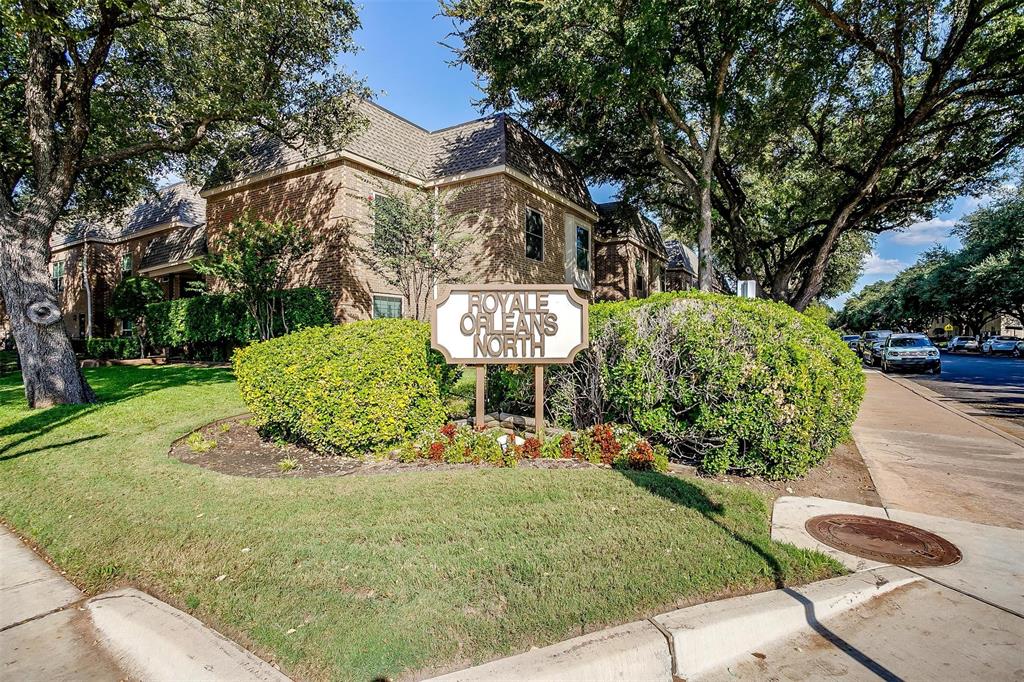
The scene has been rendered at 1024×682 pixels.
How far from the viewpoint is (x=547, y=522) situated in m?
3.69

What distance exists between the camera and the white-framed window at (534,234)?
1523 cm

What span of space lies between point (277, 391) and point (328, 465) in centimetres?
111

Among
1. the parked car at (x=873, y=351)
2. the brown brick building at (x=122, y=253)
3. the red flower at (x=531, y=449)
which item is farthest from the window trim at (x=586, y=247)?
the brown brick building at (x=122, y=253)

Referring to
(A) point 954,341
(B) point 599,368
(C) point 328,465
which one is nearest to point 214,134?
(C) point 328,465

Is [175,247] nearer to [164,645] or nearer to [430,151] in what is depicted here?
[430,151]

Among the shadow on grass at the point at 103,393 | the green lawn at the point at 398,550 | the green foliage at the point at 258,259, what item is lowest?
the green lawn at the point at 398,550

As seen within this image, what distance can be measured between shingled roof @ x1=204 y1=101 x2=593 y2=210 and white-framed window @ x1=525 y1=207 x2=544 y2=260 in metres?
1.22

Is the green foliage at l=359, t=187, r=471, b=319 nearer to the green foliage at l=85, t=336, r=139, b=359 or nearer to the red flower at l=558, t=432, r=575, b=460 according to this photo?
the red flower at l=558, t=432, r=575, b=460

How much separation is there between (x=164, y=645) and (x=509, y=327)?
14.1ft

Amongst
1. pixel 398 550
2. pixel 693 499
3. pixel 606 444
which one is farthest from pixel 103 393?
pixel 693 499

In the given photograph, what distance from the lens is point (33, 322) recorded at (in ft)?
28.3

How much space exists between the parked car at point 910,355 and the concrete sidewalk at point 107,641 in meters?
24.8

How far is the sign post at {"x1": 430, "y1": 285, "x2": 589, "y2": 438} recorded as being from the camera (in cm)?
583

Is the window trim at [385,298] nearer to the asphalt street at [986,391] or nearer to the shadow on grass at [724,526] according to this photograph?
the shadow on grass at [724,526]
